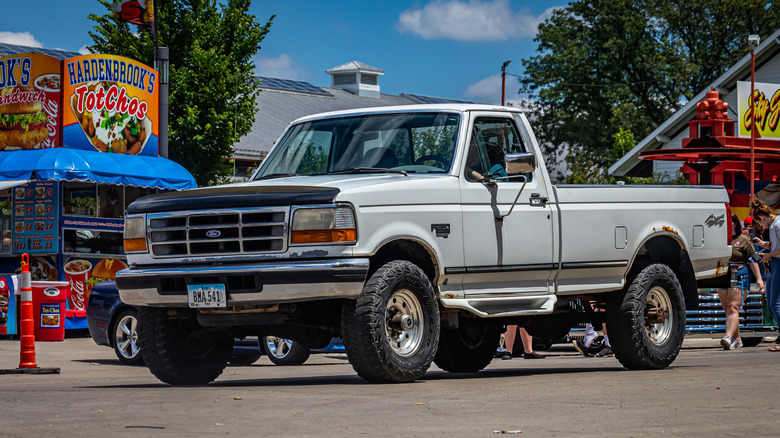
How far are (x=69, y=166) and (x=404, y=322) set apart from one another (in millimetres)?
11870

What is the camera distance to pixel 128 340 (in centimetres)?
1539

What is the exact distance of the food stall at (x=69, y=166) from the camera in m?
20.9

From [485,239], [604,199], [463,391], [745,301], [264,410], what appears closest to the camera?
[264,410]

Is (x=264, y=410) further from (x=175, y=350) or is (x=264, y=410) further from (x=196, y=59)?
(x=196, y=59)

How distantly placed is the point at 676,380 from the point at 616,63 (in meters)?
51.6

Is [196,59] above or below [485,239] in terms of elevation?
above

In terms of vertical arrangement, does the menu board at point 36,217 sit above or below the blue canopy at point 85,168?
below

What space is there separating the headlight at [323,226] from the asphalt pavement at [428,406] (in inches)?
41.7

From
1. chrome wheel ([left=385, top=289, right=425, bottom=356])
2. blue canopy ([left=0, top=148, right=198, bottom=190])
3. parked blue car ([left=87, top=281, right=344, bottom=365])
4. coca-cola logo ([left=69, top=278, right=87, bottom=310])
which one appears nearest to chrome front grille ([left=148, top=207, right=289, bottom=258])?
chrome wheel ([left=385, top=289, right=425, bottom=356])

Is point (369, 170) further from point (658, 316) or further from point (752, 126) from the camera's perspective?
point (752, 126)

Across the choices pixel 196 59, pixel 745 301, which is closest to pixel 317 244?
pixel 745 301

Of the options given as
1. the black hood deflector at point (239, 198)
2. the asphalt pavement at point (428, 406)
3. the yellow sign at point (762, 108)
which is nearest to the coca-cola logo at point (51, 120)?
the asphalt pavement at point (428, 406)

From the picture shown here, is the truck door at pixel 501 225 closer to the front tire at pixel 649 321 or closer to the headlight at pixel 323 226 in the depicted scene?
the front tire at pixel 649 321

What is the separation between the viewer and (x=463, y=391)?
8898 mm
